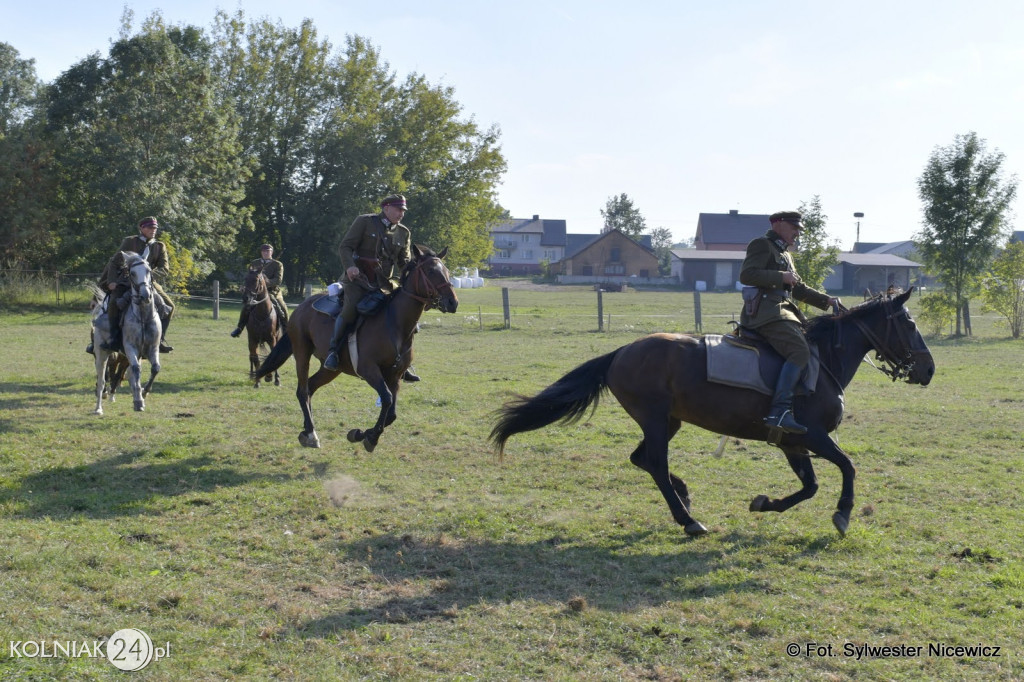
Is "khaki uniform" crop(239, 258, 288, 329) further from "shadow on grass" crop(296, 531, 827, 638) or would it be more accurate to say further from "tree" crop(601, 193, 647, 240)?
"tree" crop(601, 193, 647, 240)

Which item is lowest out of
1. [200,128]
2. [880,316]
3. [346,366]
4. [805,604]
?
[805,604]

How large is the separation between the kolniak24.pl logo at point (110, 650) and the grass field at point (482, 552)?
4 centimetres

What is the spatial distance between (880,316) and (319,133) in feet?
138

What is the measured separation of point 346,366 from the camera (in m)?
10.5

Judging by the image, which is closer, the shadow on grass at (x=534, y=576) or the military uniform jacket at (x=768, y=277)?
the shadow on grass at (x=534, y=576)

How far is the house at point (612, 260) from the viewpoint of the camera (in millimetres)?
107000

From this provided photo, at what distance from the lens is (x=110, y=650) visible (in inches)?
A: 195

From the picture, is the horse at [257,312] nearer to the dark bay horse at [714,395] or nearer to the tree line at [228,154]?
the dark bay horse at [714,395]

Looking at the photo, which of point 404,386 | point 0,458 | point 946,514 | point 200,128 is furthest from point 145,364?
point 200,128

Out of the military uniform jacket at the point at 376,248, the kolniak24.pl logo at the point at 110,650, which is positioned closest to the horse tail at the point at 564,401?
the military uniform jacket at the point at 376,248

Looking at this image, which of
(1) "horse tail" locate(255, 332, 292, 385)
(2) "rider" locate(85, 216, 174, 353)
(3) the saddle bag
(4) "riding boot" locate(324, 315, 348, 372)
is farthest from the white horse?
(3) the saddle bag

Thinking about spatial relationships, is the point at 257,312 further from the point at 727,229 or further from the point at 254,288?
the point at 727,229

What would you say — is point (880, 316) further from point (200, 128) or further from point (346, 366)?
point (200, 128)

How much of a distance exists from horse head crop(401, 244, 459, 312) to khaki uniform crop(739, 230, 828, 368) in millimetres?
3356
